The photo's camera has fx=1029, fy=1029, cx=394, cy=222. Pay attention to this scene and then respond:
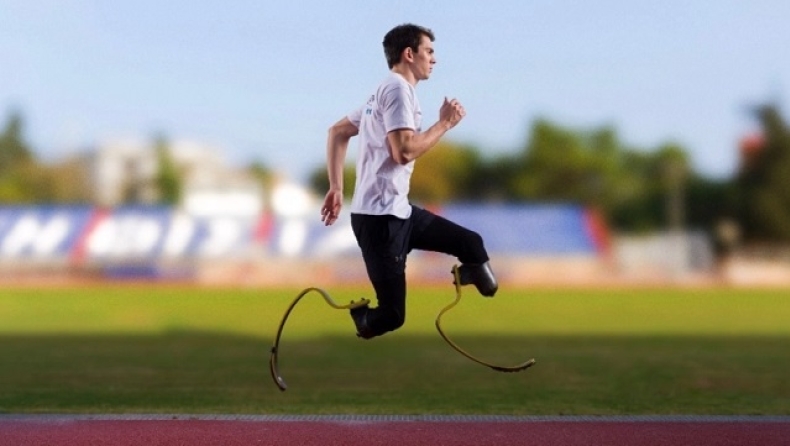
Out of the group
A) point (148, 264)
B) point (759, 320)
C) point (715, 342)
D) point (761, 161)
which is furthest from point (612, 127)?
point (715, 342)

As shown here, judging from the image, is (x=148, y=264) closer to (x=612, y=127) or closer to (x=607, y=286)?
(x=607, y=286)

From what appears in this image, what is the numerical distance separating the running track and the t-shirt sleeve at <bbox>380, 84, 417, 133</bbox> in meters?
1.94

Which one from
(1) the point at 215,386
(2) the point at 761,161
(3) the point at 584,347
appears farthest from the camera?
(2) the point at 761,161

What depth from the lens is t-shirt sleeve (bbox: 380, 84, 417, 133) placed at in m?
5.67

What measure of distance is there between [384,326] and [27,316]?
66.3ft

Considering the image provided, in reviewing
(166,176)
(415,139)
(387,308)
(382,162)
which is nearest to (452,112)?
(415,139)

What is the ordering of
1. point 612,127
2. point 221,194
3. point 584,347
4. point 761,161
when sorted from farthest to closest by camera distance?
point 612,127 < point 761,161 < point 221,194 < point 584,347

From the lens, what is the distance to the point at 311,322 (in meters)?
22.3

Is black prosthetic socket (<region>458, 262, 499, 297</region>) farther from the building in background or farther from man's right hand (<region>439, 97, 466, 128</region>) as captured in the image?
→ the building in background

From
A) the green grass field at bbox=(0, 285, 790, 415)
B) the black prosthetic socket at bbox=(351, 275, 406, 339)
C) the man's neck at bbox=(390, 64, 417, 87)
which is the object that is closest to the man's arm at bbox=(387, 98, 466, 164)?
the man's neck at bbox=(390, 64, 417, 87)

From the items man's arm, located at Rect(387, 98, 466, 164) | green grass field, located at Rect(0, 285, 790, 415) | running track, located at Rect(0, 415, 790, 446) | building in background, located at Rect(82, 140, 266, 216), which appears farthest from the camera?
building in background, located at Rect(82, 140, 266, 216)

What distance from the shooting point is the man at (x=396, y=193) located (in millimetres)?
5719

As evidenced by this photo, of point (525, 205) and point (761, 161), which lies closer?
point (525, 205)

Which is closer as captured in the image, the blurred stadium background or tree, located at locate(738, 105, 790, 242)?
the blurred stadium background
